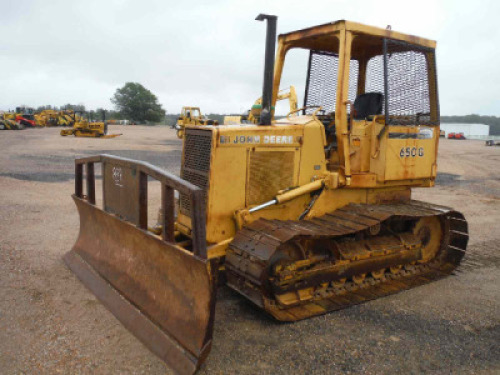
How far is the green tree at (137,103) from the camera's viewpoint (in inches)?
3063

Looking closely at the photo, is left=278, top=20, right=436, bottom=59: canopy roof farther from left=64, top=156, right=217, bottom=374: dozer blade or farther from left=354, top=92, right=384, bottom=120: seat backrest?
left=64, top=156, right=217, bottom=374: dozer blade

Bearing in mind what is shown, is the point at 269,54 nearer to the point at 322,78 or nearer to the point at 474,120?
the point at 322,78

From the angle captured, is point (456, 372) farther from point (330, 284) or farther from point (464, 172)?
point (464, 172)

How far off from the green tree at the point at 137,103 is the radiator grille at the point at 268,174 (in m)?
75.9

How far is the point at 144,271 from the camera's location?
435 centimetres

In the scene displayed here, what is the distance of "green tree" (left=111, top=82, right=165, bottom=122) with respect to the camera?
7781 cm

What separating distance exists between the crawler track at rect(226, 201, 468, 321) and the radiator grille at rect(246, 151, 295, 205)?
340mm

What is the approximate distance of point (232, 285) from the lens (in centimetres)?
439

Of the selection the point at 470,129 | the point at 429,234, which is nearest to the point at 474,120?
the point at 470,129

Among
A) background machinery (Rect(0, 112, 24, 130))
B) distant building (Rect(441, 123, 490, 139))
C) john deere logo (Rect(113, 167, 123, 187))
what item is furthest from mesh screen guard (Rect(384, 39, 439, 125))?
distant building (Rect(441, 123, 490, 139))

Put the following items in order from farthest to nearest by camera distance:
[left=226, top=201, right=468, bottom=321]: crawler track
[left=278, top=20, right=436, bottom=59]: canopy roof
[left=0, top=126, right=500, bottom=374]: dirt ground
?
[left=278, top=20, right=436, bottom=59]: canopy roof
[left=226, top=201, right=468, bottom=321]: crawler track
[left=0, top=126, right=500, bottom=374]: dirt ground

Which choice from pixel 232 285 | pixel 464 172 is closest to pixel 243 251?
pixel 232 285

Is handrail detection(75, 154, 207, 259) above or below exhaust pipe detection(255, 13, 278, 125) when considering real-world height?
below

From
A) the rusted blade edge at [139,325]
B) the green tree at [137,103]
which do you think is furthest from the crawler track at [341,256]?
the green tree at [137,103]
